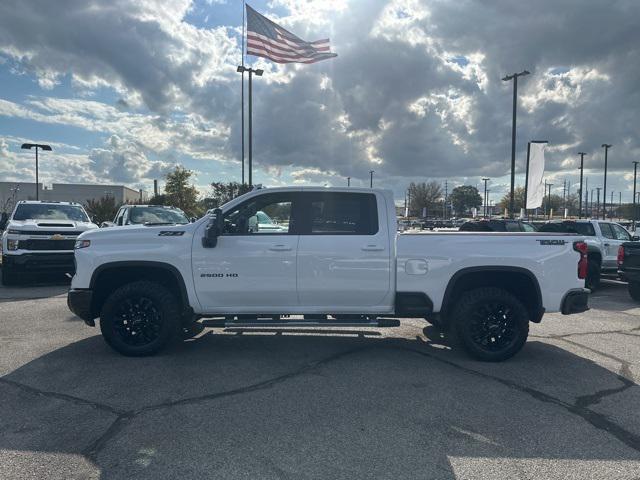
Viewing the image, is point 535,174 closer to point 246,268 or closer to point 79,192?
point 246,268

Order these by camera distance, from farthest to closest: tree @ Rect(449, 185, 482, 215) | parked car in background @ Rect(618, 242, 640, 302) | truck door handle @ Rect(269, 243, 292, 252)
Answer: tree @ Rect(449, 185, 482, 215), parked car in background @ Rect(618, 242, 640, 302), truck door handle @ Rect(269, 243, 292, 252)

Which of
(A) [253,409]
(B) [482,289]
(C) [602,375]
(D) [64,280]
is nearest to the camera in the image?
(A) [253,409]

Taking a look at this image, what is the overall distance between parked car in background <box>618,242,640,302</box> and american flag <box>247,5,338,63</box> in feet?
41.9

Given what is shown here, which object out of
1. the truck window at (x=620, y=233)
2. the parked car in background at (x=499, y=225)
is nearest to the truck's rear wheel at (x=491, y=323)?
the truck window at (x=620, y=233)

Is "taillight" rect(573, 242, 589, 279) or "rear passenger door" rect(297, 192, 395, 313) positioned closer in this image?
"rear passenger door" rect(297, 192, 395, 313)

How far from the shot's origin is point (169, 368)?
510cm

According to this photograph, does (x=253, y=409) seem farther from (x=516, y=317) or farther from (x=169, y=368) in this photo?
(x=516, y=317)

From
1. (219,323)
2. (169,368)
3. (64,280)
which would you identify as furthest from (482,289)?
(64,280)

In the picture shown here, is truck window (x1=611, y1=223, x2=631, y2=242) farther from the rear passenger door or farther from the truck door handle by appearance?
the truck door handle

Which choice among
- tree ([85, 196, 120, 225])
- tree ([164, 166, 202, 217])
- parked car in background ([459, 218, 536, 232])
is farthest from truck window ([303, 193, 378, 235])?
tree ([164, 166, 202, 217])

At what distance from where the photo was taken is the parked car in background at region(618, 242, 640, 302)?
9.66 metres

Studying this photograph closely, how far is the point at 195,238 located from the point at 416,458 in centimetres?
329

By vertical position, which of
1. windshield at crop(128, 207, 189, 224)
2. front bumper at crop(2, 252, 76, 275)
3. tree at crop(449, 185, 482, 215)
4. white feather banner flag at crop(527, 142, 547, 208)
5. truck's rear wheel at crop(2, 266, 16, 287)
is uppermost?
tree at crop(449, 185, 482, 215)

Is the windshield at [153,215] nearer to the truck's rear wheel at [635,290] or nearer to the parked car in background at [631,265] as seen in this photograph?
the parked car in background at [631,265]
